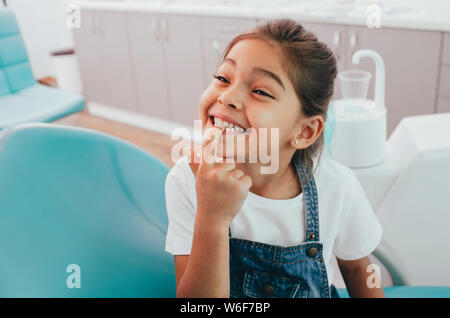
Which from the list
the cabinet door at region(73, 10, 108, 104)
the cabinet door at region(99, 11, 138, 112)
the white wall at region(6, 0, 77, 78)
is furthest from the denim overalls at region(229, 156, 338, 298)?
the white wall at region(6, 0, 77, 78)

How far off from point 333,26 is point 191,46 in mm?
965

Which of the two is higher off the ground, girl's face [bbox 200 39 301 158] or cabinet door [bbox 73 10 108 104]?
girl's face [bbox 200 39 301 158]

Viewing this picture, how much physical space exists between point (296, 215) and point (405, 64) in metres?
1.59

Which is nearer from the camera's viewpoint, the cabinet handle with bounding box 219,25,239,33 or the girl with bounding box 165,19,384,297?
the girl with bounding box 165,19,384,297

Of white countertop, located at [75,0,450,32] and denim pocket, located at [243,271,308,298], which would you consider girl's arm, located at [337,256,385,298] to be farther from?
white countertop, located at [75,0,450,32]

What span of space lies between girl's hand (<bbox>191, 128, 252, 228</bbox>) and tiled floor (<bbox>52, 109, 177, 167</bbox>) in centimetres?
219

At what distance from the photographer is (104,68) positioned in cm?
363

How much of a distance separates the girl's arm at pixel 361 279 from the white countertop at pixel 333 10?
148 cm

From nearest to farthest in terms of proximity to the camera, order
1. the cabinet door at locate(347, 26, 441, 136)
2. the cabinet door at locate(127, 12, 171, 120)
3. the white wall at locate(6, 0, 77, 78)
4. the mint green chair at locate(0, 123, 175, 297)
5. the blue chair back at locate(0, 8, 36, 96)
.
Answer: the mint green chair at locate(0, 123, 175, 297)
the cabinet door at locate(347, 26, 441, 136)
the blue chair back at locate(0, 8, 36, 96)
the cabinet door at locate(127, 12, 171, 120)
the white wall at locate(6, 0, 77, 78)

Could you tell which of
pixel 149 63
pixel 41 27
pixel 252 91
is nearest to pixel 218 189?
pixel 252 91

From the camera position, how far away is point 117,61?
350 centimetres

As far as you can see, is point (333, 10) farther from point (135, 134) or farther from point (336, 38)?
point (135, 134)

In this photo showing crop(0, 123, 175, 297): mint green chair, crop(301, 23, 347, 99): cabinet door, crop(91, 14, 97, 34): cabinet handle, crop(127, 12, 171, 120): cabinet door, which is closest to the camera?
crop(0, 123, 175, 297): mint green chair

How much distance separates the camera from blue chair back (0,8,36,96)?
2.61 metres
